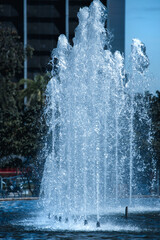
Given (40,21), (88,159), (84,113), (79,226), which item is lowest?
(79,226)

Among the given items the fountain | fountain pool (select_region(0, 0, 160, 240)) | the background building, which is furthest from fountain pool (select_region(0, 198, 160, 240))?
the background building

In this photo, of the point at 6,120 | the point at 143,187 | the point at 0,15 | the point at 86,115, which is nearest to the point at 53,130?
the point at 6,120

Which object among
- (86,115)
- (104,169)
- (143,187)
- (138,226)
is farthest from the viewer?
(143,187)

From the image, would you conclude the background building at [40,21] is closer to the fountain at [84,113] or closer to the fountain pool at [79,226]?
the fountain at [84,113]

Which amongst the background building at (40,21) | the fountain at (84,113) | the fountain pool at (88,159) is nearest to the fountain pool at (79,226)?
the fountain pool at (88,159)

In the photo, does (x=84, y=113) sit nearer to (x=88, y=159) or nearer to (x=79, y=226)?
(x=88, y=159)

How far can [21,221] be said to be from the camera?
677 inches

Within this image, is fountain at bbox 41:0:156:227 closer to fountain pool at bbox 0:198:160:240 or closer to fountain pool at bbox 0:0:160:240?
fountain pool at bbox 0:0:160:240

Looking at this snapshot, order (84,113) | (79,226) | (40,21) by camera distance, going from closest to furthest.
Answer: (79,226), (84,113), (40,21)

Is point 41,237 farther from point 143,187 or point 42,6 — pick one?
point 42,6

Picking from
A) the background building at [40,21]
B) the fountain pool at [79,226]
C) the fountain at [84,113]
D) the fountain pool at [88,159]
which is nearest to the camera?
the fountain pool at [79,226]

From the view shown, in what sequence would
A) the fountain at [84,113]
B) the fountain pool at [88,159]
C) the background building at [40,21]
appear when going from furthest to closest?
the background building at [40,21] → the fountain at [84,113] → the fountain pool at [88,159]

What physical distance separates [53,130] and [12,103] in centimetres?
521

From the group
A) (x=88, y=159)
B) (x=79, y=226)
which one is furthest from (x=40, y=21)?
(x=79, y=226)
